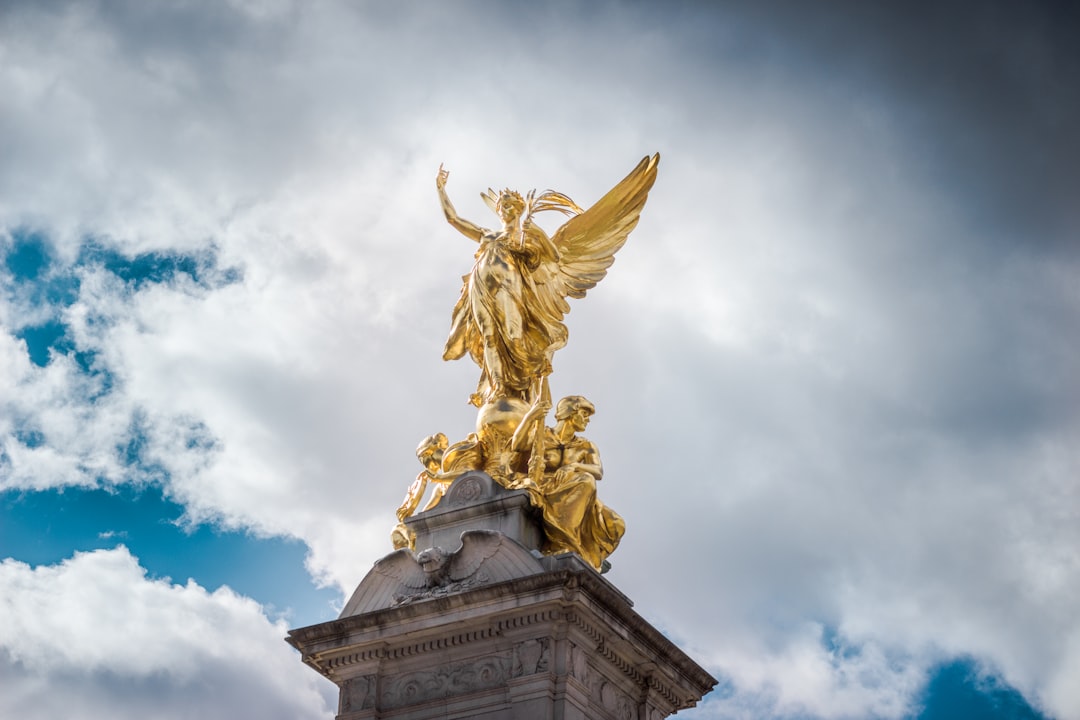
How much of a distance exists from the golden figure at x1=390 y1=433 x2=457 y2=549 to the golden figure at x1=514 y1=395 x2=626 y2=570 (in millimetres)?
1149

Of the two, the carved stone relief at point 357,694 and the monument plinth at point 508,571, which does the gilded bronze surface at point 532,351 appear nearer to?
the monument plinth at point 508,571

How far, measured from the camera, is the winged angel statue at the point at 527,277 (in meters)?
22.5

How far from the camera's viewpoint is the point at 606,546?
21.4 m

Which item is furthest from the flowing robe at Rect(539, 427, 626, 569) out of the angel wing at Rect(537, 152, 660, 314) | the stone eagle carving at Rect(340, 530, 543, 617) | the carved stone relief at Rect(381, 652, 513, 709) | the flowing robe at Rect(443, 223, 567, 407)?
the angel wing at Rect(537, 152, 660, 314)

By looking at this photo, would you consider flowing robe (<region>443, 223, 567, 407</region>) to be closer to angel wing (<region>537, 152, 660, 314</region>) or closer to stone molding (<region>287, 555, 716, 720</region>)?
angel wing (<region>537, 152, 660, 314</region>)

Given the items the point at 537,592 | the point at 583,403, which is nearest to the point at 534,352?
the point at 583,403

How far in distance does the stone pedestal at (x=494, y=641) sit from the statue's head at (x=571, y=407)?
163cm

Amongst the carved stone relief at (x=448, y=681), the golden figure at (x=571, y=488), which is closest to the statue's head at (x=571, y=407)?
the golden figure at (x=571, y=488)

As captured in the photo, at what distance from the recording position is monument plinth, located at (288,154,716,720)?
19172mm

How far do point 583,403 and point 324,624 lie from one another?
4.52m

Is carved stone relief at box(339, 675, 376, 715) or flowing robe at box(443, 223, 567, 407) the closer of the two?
carved stone relief at box(339, 675, 376, 715)

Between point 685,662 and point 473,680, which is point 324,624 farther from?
point 685,662

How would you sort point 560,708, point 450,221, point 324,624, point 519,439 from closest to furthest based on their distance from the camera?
point 560,708
point 324,624
point 519,439
point 450,221

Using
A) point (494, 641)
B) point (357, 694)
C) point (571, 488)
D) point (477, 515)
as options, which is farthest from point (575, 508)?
point (357, 694)
